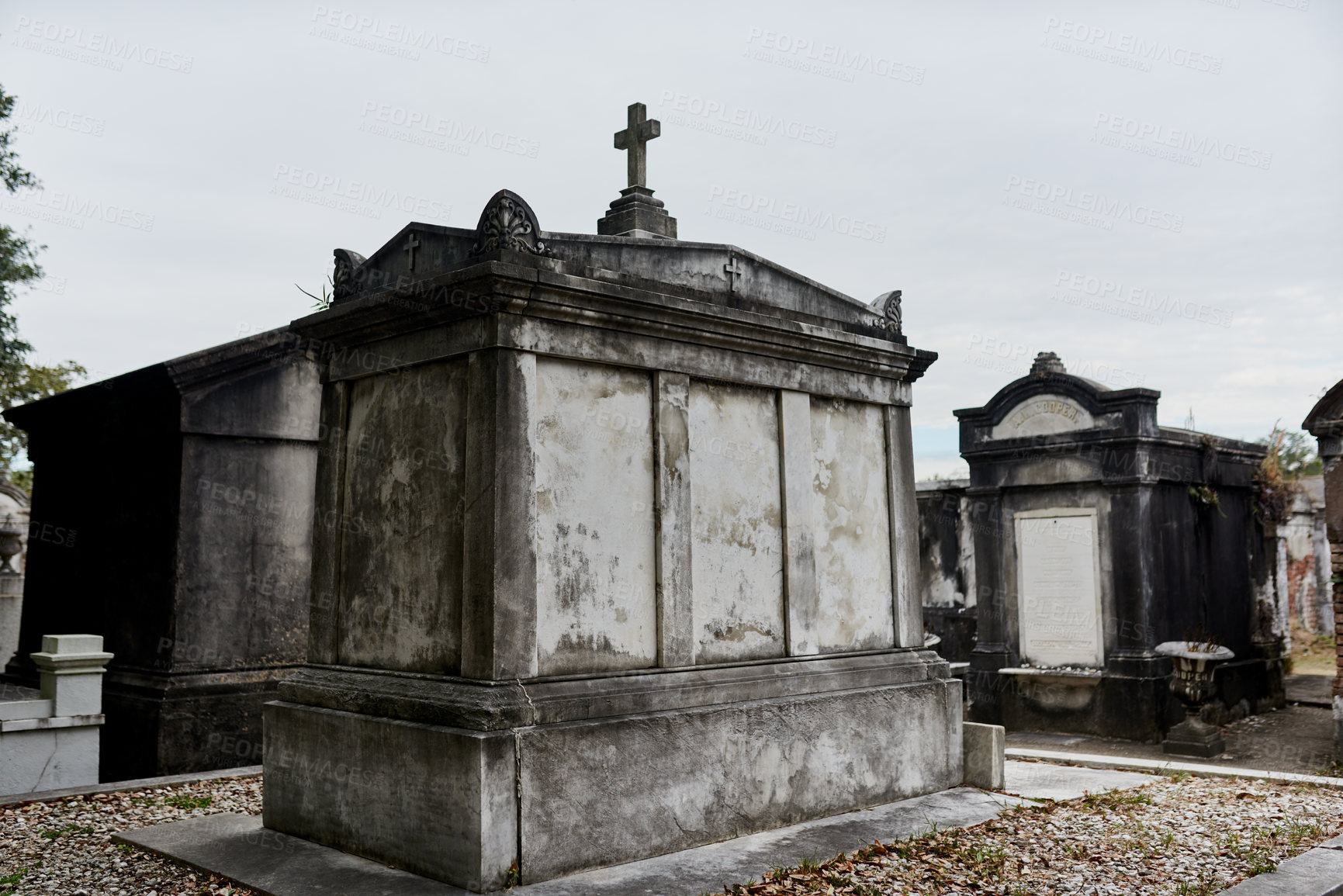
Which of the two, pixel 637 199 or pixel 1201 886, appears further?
pixel 637 199

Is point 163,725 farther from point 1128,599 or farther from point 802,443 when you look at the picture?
point 1128,599

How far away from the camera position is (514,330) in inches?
196

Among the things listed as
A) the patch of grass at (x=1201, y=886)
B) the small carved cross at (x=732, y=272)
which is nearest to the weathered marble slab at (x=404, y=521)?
the small carved cross at (x=732, y=272)

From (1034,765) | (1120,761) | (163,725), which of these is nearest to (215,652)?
(163,725)

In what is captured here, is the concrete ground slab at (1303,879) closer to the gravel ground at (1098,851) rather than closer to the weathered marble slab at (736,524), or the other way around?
the gravel ground at (1098,851)

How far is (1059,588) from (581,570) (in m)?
8.13

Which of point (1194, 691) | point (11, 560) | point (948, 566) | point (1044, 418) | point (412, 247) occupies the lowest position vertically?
point (1194, 691)

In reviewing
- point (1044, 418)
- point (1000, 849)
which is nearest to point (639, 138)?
point (1000, 849)

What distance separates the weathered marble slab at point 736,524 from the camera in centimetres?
578

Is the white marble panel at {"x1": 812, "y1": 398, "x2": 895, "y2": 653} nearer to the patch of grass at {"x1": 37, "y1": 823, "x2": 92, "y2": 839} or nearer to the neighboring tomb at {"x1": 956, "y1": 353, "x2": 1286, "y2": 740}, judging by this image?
the patch of grass at {"x1": 37, "y1": 823, "x2": 92, "y2": 839}

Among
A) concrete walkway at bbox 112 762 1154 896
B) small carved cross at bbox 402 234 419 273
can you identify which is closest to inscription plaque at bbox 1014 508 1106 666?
concrete walkway at bbox 112 762 1154 896

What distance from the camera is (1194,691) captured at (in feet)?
32.6

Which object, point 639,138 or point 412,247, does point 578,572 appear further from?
point 639,138

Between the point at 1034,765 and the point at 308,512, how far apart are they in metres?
6.54
